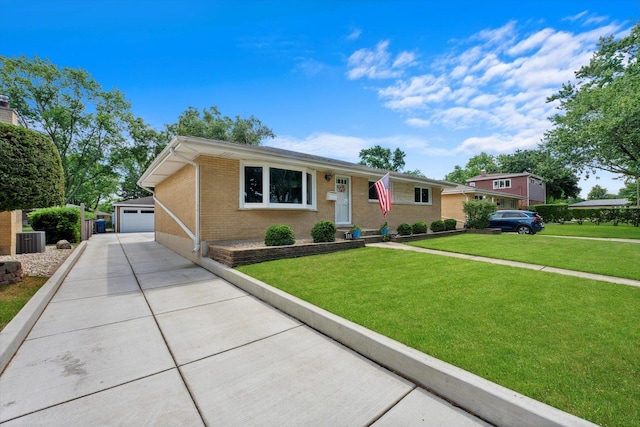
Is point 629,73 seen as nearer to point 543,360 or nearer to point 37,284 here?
point 543,360

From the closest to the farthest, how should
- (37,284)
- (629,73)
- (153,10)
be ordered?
(37,284) → (153,10) → (629,73)

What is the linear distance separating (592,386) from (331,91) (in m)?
12.5

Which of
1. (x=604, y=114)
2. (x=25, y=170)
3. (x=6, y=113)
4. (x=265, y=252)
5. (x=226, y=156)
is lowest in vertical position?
(x=265, y=252)

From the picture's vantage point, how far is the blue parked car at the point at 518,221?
15.1 meters

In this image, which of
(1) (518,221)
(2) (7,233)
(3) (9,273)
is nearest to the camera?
(3) (9,273)

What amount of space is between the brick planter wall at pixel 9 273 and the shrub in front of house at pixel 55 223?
940cm

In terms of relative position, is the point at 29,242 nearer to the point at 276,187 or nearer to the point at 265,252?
the point at 276,187

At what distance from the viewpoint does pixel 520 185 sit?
3231cm

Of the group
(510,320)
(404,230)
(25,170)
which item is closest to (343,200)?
(404,230)

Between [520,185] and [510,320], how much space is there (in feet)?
122

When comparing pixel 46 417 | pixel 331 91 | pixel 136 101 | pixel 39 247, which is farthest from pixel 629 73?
pixel 136 101

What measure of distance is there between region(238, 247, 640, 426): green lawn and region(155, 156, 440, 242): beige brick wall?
232cm

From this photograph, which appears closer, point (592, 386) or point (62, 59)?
point (592, 386)

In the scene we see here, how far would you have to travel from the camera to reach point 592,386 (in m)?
1.97
